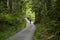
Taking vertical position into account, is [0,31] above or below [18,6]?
below

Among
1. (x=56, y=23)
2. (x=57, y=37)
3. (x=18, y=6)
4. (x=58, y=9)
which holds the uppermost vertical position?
(x=18, y=6)

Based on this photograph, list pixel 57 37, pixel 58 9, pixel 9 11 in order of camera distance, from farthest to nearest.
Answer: pixel 9 11, pixel 58 9, pixel 57 37

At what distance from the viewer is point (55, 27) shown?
15234mm

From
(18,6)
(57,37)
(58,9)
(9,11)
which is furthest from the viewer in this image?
(18,6)

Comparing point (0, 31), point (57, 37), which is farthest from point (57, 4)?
point (0, 31)

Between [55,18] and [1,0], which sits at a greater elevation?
[1,0]

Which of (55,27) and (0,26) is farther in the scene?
(0,26)

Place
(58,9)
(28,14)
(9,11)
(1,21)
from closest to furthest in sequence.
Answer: (58,9)
(1,21)
(9,11)
(28,14)

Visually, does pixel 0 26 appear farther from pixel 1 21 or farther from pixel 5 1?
pixel 5 1

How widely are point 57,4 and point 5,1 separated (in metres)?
17.5

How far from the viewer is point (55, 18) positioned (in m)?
17.2

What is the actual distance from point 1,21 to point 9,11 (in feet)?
27.8

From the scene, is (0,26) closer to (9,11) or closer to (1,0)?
(9,11)

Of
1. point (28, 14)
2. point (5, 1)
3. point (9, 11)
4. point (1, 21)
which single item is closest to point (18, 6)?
point (5, 1)
